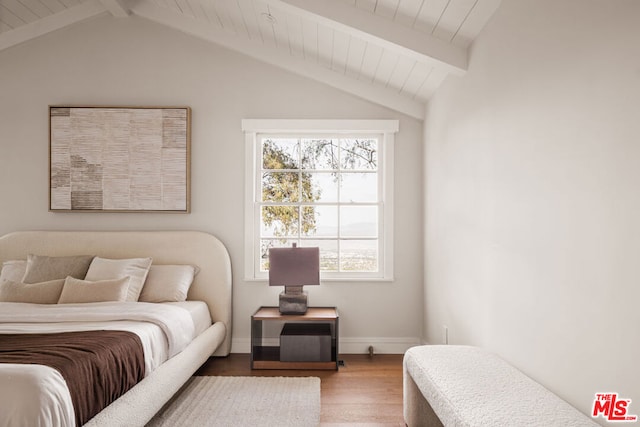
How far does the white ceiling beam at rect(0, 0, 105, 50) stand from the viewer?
4.20 meters

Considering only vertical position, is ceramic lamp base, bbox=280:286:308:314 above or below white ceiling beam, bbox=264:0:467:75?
below

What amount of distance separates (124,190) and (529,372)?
355cm

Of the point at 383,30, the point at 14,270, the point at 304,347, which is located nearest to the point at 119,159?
the point at 14,270

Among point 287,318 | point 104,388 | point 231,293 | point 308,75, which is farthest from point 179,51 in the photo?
point 104,388

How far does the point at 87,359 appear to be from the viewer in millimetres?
2115

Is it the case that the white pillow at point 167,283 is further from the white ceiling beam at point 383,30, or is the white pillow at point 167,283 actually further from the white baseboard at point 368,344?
the white ceiling beam at point 383,30

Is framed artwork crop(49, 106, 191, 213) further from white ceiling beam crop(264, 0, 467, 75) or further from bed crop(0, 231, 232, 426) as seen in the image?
white ceiling beam crop(264, 0, 467, 75)

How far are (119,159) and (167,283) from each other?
1260 millimetres

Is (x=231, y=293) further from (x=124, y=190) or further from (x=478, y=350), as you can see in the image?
(x=478, y=350)

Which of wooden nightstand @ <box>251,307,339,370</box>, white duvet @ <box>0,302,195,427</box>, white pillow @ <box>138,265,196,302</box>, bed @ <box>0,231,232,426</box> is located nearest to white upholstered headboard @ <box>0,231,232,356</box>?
bed @ <box>0,231,232,426</box>

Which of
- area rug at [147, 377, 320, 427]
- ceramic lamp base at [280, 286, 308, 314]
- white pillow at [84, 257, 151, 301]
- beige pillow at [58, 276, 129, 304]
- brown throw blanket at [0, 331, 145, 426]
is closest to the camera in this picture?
brown throw blanket at [0, 331, 145, 426]

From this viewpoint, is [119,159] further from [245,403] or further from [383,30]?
[383,30]

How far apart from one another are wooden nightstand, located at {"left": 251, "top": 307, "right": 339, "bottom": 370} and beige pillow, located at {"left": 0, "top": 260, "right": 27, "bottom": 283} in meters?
1.92

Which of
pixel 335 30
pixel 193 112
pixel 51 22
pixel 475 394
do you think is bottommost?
pixel 475 394
